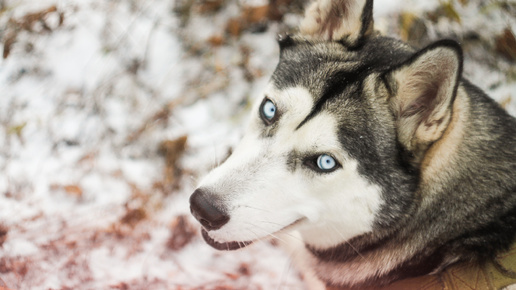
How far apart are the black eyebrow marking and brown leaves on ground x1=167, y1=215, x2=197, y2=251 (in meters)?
1.79

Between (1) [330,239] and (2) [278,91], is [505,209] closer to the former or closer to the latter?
(1) [330,239]

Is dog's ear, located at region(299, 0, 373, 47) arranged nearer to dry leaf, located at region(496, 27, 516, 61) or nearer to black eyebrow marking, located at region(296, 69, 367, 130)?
black eyebrow marking, located at region(296, 69, 367, 130)

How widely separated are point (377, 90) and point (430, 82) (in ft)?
0.83

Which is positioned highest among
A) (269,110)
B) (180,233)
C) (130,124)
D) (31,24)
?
(269,110)

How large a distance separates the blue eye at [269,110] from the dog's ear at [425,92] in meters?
0.59

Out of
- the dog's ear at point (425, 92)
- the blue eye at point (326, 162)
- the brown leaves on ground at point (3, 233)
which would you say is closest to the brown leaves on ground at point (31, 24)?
the brown leaves on ground at point (3, 233)

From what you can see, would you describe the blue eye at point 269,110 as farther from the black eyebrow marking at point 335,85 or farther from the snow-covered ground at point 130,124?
the snow-covered ground at point 130,124

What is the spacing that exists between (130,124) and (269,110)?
6.79ft

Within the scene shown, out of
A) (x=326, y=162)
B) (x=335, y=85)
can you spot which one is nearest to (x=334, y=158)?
(x=326, y=162)

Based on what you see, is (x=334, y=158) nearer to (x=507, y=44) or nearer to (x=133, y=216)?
(x=133, y=216)

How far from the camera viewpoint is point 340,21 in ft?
7.45

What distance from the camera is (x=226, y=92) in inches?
160

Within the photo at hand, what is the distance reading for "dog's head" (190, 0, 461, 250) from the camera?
195 centimetres

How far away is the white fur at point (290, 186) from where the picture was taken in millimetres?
1973
